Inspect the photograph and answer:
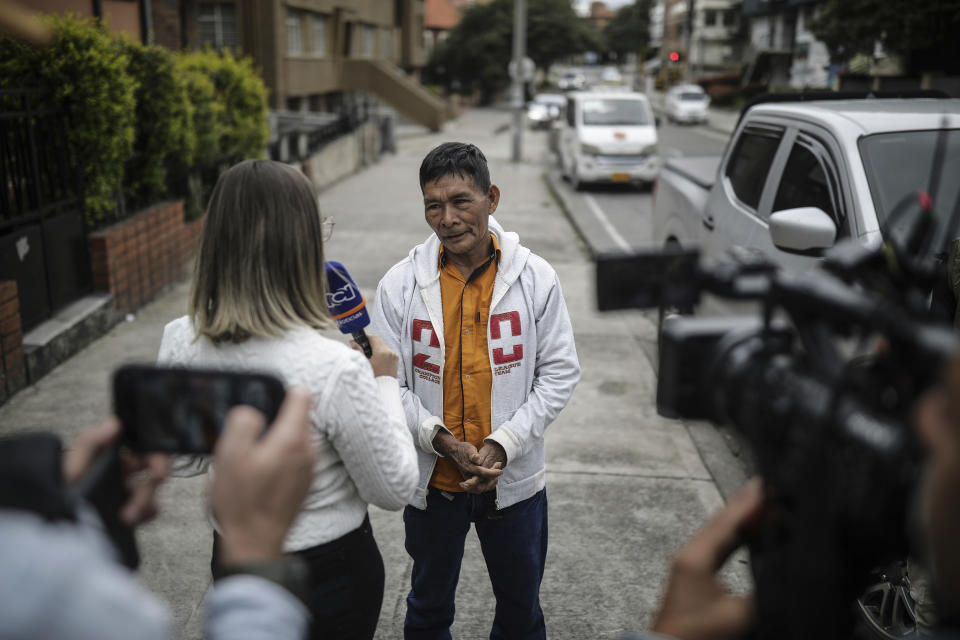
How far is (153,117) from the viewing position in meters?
7.64

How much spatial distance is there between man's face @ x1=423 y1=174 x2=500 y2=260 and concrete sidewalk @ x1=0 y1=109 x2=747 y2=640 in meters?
0.54

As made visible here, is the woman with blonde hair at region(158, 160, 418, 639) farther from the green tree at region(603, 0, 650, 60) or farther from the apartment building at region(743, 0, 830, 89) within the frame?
the green tree at region(603, 0, 650, 60)

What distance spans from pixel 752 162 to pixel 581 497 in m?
2.37

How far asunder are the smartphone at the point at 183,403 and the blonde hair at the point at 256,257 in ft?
1.86

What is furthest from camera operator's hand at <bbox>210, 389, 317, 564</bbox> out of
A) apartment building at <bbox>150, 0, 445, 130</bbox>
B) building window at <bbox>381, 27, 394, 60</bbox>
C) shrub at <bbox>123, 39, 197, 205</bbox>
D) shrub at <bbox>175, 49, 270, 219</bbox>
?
building window at <bbox>381, 27, 394, 60</bbox>

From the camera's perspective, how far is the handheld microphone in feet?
7.53

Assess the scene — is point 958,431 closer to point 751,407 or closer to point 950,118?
point 751,407

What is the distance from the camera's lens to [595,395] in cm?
589

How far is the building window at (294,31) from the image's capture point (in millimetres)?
25484

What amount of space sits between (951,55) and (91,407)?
24826 millimetres

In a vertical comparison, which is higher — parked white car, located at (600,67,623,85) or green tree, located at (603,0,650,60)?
green tree, located at (603,0,650,60)

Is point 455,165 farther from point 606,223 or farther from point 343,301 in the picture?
point 606,223

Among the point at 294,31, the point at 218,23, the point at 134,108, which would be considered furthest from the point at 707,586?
the point at 294,31

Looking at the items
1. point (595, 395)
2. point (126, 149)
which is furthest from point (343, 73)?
point (595, 395)
